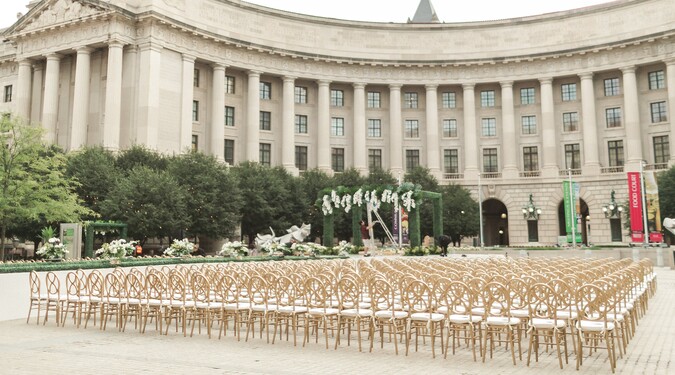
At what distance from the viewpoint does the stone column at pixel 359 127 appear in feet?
207

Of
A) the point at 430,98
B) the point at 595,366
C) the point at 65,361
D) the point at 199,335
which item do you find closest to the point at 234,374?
the point at 65,361

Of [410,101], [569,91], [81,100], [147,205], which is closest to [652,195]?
[569,91]

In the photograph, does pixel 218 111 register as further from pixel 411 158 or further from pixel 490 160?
pixel 490 160

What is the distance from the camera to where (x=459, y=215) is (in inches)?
2223

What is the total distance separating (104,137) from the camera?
4922cm

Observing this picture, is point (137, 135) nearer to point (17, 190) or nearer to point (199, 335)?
point (17, 190)

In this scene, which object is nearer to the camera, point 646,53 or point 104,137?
point 104,137

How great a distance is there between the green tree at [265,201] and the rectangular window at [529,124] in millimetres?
28287

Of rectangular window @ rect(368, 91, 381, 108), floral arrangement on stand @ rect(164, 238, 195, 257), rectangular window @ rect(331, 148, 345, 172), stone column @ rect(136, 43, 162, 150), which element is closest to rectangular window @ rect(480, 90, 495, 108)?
rectangular window @ rect(368, 91, 381, 108)

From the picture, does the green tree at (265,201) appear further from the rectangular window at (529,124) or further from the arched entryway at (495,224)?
the rectangular window at (529,124)

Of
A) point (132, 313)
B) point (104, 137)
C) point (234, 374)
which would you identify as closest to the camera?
point (234, 374)

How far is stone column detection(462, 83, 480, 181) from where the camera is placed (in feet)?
207

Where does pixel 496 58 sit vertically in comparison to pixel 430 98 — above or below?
above

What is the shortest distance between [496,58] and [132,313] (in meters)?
57.6
